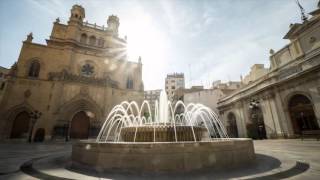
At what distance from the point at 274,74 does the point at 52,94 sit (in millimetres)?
27799

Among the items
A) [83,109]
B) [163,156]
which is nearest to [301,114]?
[163,156]

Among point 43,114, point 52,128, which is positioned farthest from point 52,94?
point 52,128

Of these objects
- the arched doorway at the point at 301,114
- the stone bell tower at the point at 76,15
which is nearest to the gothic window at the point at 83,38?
the stone bell tower at the point at 76,15

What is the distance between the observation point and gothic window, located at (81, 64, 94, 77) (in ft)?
82.8

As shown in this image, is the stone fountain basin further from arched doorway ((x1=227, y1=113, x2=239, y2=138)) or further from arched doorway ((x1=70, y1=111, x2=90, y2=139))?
arched doorway ((x1=227, y1=113, x2=239, y2=138))

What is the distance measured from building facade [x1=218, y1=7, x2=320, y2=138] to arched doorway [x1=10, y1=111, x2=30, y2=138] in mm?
27247

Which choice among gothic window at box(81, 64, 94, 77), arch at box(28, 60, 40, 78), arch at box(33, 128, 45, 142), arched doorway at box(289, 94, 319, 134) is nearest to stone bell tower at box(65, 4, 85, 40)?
gothic window at box(81, 64, 94, 77)

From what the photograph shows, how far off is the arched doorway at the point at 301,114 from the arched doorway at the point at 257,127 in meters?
3.96

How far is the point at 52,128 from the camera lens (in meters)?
19.6

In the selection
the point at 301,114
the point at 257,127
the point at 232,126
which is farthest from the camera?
the point at 232,126

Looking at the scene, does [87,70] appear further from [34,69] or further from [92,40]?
[92,40]

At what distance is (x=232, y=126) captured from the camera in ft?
88.1

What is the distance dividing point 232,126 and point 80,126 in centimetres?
2359

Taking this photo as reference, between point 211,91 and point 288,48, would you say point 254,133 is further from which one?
point 211,91
